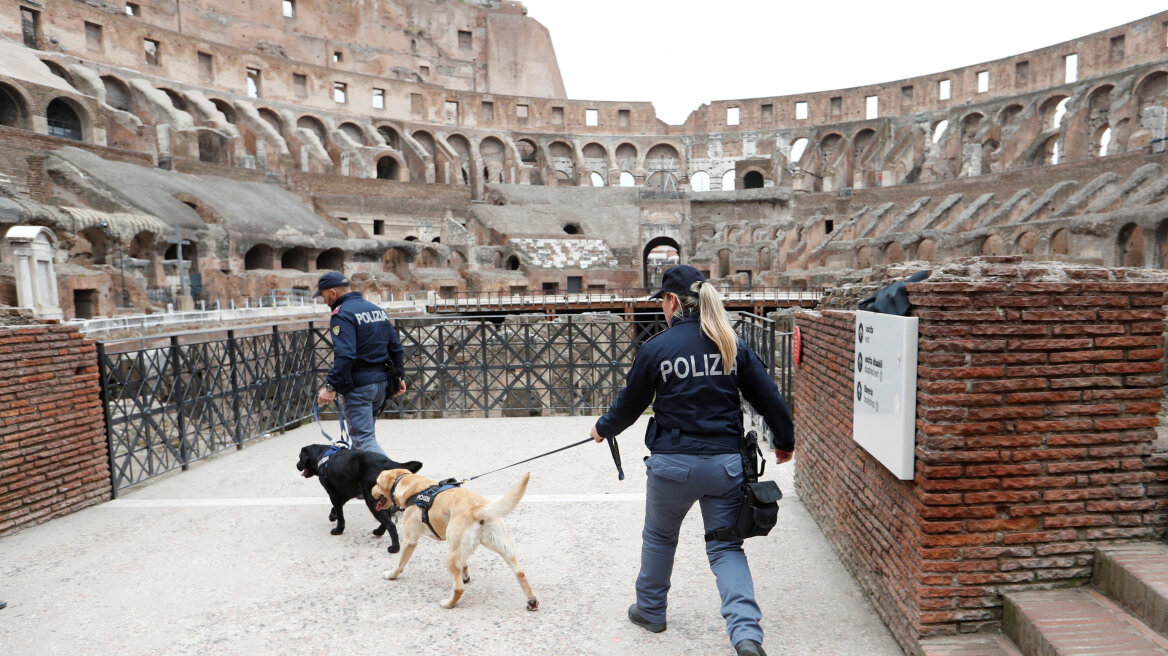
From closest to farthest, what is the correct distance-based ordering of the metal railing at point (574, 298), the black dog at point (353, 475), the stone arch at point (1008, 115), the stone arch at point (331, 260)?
the black dog at point (353, 475), the metal railing at point (574, 298), the stone arch at point (331, 260), the stone arch at point (1008, 115)

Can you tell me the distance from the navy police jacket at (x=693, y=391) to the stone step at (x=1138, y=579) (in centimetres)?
130

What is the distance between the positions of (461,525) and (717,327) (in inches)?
64.4

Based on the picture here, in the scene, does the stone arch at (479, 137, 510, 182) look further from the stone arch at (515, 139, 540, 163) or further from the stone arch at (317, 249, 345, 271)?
the stone arch at (317, 249, 345, 271)

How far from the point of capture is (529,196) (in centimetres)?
4134

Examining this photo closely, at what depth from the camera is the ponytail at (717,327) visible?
2758mm

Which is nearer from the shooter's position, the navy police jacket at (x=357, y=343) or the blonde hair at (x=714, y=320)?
the blonde hair at (x=714, y=320)

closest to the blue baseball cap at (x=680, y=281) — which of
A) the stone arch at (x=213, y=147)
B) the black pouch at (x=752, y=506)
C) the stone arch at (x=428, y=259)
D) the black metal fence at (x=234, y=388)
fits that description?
the black pouch at (x=752, y=506)

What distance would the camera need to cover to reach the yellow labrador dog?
3.17 m

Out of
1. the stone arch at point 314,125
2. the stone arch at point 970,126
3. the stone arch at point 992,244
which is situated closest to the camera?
the stone arch at point 992,244

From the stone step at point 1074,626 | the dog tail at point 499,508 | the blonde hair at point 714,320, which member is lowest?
the stone step at point 1074,626

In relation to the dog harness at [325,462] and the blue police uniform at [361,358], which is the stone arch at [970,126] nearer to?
the blue police uniform at [361,358]

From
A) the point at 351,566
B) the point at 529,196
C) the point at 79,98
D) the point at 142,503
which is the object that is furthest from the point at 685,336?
the point at 529,196

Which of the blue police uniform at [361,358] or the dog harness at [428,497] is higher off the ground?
the blue police uniform at [361,358]

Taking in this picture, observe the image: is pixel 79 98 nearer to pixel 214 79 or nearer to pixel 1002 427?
pixel 214 79
